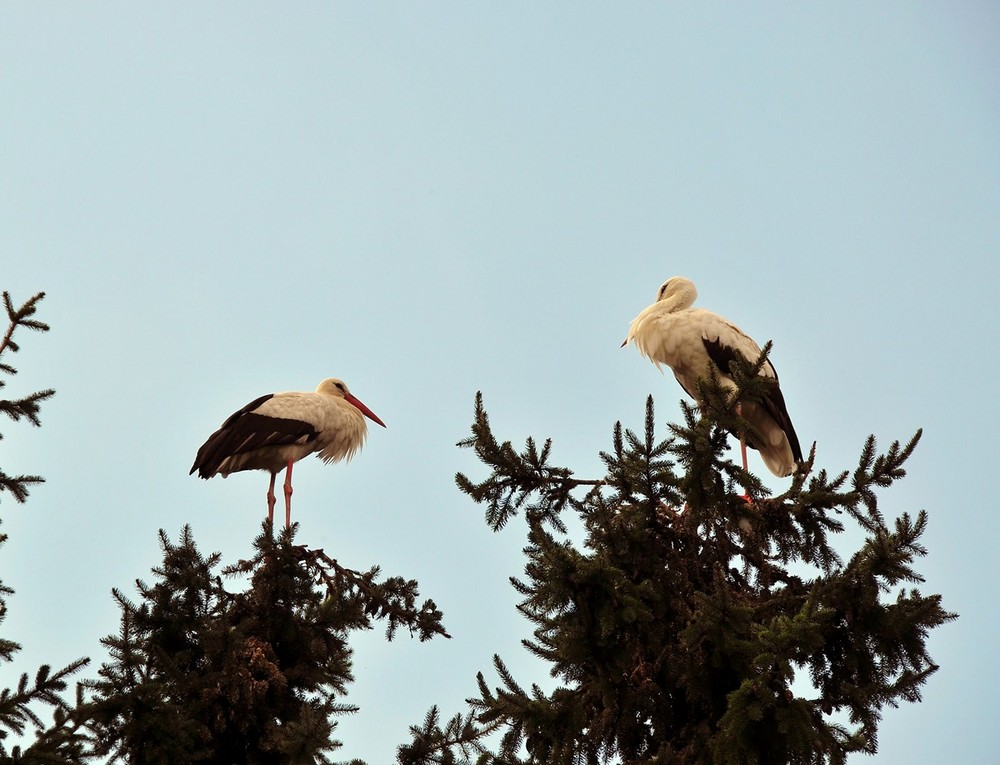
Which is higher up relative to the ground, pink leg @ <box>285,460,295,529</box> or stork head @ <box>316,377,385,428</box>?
stork head @ <box>316,377,385,428</box>

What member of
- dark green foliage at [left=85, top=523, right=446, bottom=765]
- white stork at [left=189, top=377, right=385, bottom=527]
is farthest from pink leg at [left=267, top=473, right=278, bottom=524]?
dark green foliage at [left=85, top=523, right=446, bottom=765]

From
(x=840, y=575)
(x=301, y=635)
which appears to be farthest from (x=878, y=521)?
(x=301, y=635)

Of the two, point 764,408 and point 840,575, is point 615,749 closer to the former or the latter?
point 840,575

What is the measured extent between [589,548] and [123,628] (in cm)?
244

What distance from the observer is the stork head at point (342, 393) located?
41.5 feet

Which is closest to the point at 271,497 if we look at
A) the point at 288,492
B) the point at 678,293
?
the point at 288,492

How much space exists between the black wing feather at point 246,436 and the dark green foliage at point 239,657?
2.95 m

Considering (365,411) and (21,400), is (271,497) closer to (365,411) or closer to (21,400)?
(365,411)

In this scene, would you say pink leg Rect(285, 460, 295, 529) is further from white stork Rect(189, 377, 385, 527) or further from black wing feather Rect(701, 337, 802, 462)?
black wing feather Rect(701, 337, 802, 462)

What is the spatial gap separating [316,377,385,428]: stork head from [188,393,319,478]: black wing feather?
1197 mm

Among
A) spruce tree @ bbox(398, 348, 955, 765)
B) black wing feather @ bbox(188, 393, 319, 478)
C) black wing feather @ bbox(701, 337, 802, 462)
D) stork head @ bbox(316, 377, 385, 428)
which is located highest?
stork head @ bbox(316, 377, 385, 428)

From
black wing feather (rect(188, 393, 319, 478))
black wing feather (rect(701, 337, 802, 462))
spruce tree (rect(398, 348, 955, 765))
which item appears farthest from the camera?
black wing feather (rect(188, 393, 319, 478))

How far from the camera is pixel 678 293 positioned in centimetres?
1081

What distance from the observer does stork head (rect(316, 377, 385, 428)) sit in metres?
12.6
